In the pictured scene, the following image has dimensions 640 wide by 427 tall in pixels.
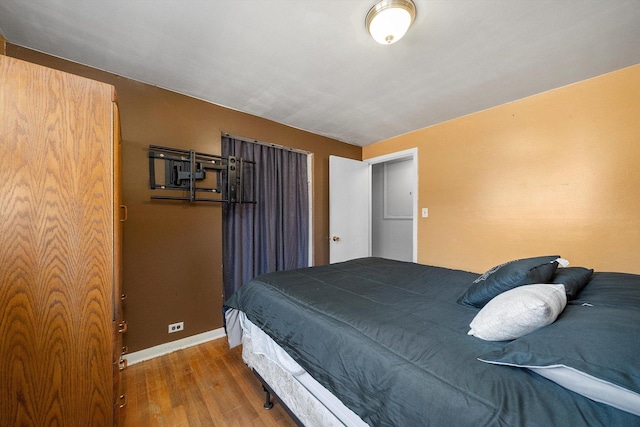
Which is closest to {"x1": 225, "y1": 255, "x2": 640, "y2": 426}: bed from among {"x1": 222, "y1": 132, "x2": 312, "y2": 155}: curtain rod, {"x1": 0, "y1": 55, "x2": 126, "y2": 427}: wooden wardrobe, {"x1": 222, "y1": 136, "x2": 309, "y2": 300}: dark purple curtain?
{"x1": 0, "y1": 55, "x2": 126, "y2": 427}: wooden wardrobe

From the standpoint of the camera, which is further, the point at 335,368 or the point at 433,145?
the point at 433,145

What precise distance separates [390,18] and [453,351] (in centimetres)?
161

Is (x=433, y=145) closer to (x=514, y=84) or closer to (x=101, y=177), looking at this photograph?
(x=514, y=84)

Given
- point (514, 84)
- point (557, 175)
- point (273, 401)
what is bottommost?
point (273, 401)

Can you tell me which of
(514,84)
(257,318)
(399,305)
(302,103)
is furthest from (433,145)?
(257,318)

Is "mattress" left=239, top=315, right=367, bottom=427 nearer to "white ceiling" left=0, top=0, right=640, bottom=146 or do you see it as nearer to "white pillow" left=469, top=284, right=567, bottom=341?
"white pillow" left=469, top=284, right=567, bottom=341

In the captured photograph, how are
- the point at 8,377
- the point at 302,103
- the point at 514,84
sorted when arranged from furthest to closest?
the point at 302,103 < the point at 514,84 < the point at 8,377

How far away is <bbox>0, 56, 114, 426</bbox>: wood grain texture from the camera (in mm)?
929

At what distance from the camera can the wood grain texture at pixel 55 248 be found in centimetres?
93

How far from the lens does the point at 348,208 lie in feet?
11.8

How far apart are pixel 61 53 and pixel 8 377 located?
208 centimetres

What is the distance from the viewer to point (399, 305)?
1225 mm

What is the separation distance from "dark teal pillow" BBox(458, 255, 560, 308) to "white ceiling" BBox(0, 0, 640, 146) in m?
1.39

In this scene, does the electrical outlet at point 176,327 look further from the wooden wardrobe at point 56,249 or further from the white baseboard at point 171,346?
the wooden wardrobe at point 56,249
